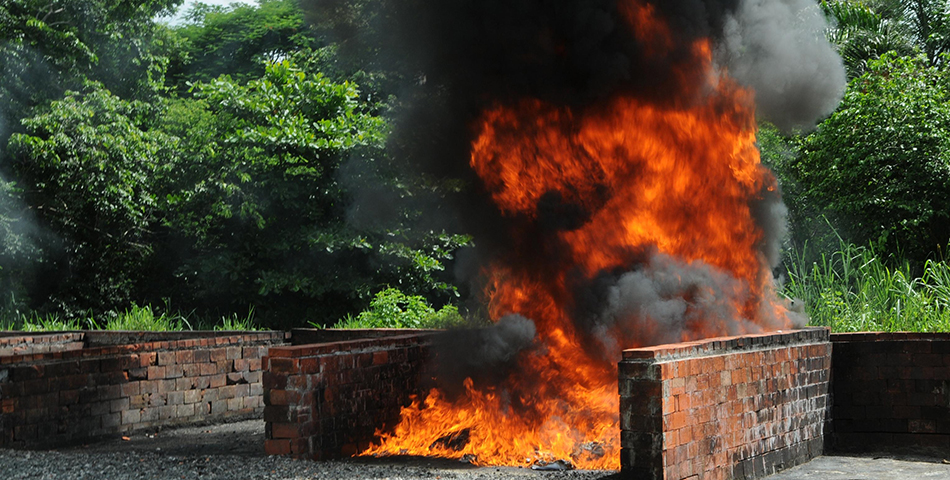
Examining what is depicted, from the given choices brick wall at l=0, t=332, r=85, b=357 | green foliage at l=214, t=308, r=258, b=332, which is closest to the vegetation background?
green foliage at l=214, t=308, r=258, b=332

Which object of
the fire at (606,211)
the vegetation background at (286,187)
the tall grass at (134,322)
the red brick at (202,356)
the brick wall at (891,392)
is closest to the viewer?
the fire at (606,211)

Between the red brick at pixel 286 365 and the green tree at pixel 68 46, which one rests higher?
the green tree at pixel 68 46

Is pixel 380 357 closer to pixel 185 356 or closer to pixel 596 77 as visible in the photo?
pixel 185 356

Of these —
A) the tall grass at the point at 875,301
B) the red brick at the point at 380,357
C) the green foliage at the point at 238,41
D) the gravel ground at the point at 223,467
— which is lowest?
the gravel ground at the point at 223,467

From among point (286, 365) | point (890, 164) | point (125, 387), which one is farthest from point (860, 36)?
point (125, 387)

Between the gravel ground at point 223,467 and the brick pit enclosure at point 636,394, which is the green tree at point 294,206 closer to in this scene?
the brick pit enclosure at point 636,394

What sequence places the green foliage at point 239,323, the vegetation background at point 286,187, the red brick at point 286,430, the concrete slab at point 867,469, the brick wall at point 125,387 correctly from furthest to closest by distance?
1. the green foliage at point 239,323
2. the vegetation background at point 286,187
3. the brick wall at point 125,387
4. the concrete slab at point 867,469
5. the red brick at point 286,430

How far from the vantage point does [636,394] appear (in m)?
6.62

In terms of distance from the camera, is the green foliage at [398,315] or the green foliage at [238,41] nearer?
the green foliage at [398,315]

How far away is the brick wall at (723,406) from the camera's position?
6559 mm

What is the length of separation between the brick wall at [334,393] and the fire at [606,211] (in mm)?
265

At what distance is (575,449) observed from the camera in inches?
314

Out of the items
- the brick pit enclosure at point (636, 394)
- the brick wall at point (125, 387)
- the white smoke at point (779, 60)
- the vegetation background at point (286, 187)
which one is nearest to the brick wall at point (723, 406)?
the brick pit enclosure at point (636, 394)

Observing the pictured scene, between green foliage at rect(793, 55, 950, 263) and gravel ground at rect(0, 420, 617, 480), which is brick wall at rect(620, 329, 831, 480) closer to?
gravel ground at rect(0, 420, 617, 480)
